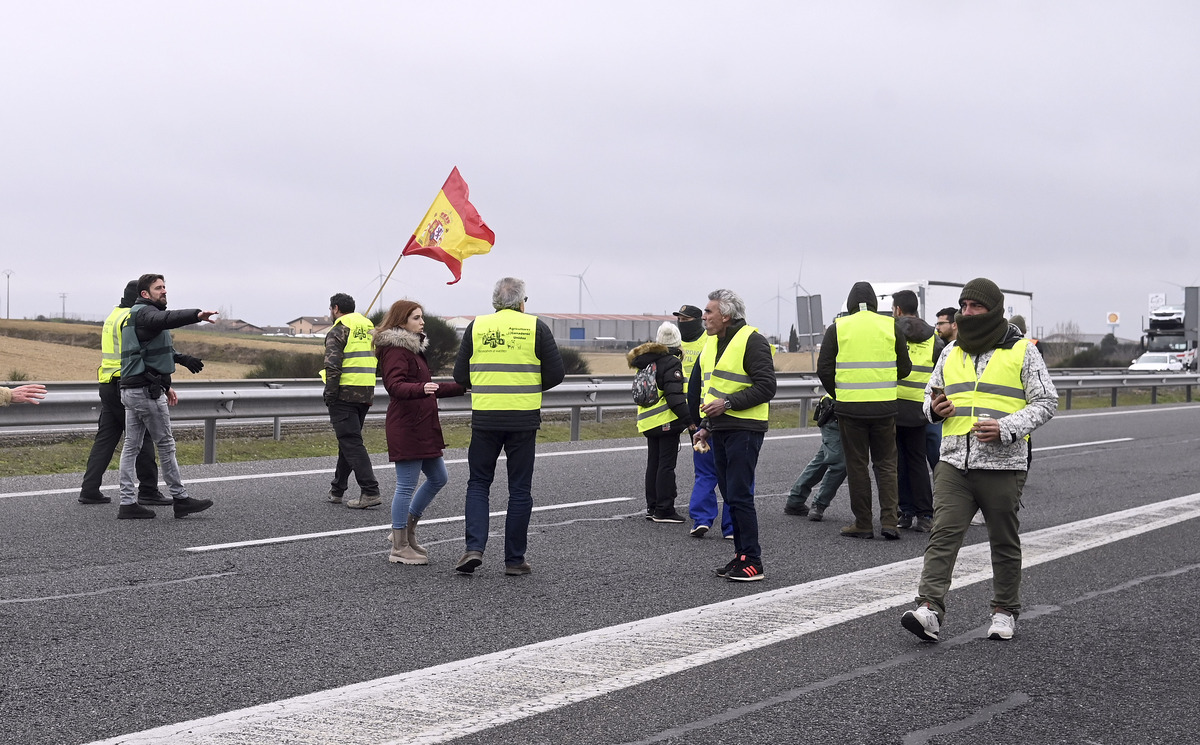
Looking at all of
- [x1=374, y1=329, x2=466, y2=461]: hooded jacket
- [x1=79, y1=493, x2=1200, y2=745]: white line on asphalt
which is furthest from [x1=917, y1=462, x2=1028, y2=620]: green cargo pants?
[x1=374, y1=329, x2=466, y2=461]: hooded jacket

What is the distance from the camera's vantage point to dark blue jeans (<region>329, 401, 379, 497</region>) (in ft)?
34.5

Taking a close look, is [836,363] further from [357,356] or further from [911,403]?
[357,356]

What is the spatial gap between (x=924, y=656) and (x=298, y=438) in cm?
1300

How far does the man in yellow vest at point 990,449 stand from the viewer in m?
6.18

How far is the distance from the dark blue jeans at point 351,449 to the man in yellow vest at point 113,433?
1.52 m

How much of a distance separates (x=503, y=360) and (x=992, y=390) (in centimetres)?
296

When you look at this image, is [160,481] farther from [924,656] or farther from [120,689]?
[924,656]

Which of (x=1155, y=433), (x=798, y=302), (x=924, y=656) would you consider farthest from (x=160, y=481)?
(x=798, y=302)

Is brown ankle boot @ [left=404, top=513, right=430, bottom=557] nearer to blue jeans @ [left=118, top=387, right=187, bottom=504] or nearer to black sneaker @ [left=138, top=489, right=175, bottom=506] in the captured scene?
blue jeans @ [left=118, top=387, right=187, bottom=504]

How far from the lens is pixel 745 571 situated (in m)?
7.55

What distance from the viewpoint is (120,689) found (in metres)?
5.01

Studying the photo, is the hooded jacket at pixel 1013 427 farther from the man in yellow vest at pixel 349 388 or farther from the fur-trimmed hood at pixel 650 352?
the man in yellow vest at pixel 349 388

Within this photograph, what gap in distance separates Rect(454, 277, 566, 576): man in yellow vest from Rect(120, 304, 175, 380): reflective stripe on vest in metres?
3.27

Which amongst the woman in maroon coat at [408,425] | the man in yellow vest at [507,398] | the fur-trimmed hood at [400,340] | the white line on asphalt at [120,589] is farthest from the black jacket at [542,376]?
the white line on asphalt at [120,589]
